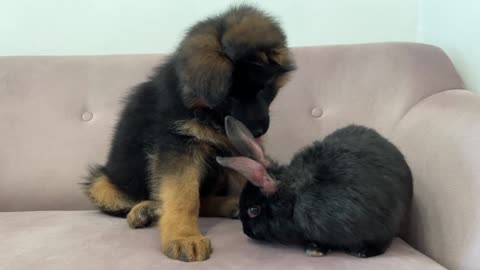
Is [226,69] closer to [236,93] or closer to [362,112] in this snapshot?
[236,93]

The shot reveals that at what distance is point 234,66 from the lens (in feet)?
4.30

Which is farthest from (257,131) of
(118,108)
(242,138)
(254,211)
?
(118,108)

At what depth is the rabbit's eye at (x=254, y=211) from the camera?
1.32 meters

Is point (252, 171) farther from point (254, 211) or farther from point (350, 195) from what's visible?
point (350, 195)

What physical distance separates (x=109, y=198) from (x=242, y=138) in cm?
69

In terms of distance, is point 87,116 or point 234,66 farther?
point 87,116

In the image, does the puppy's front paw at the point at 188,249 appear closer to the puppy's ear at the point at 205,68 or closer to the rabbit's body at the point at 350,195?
the rabbit's body at the point at 350,195

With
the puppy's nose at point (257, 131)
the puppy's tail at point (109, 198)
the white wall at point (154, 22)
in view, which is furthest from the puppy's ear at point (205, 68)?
the white wall at point (154, 22)

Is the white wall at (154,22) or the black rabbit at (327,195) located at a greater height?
the white wall at (154,22)

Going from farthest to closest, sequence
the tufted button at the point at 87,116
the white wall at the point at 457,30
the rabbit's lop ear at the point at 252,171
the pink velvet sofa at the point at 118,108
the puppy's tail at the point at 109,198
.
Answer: the tufted button at the point at 87,116, the white wall at the point at 457,30, the puppy's tail at the point at 109,198, the pink velvet sofa at the point at 118,108, the rabbit's lop ear at the point at 252,171

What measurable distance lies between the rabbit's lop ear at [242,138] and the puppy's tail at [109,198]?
0.61 metres

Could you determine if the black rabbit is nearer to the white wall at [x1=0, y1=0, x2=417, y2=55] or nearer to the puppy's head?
the puppy's head

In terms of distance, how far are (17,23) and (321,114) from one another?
1467 millimetres

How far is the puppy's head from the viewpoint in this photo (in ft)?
4.26
